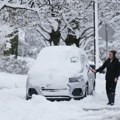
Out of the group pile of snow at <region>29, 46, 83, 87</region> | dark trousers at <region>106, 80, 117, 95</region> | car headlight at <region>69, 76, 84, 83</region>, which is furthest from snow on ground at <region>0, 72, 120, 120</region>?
pile of snow at <region>29, 46, 83, 87</region>

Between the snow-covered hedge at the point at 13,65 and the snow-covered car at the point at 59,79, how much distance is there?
1805 cm

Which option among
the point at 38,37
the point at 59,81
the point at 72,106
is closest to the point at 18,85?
the point at 59,81

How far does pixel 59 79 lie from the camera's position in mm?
14844

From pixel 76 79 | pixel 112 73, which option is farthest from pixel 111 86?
pixel 76 79

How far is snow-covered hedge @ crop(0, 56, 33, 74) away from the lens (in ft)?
112

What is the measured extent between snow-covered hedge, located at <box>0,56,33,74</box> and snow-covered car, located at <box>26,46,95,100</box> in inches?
711

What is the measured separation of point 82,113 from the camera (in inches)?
487

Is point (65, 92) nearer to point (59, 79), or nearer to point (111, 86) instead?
point (59, 79)

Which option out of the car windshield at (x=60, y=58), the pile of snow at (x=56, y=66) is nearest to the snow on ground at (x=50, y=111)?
the pile of snow at (x=56, y=66)

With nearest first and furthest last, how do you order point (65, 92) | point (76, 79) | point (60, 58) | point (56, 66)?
1. point (65, 92)
2. point (76, 79)
3. point (56, 66)
4. point (60, 58)

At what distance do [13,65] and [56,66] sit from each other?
753 inches

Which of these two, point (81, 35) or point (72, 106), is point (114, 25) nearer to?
point (81, 35)

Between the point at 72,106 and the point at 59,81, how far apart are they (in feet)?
5.53

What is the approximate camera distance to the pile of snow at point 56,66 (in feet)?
48.9
